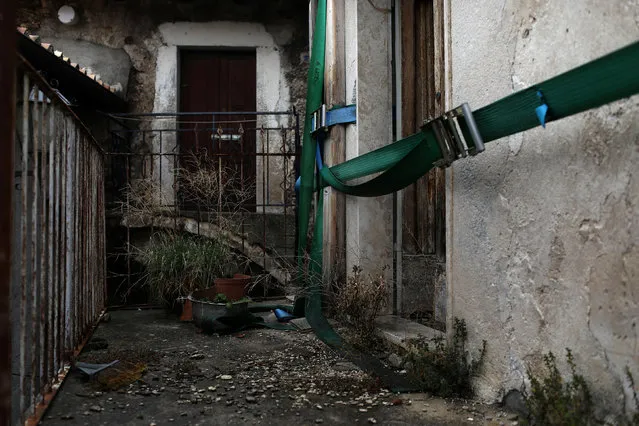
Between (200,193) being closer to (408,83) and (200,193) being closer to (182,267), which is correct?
(182,267)

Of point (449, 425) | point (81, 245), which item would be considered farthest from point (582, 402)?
point (81, 245)

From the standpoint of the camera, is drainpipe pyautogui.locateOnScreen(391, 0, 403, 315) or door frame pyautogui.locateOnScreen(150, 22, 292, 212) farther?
door frame pyautogui.locateOnScreen(150, 22, 292, 212)

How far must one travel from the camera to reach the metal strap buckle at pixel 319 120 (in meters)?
4.78

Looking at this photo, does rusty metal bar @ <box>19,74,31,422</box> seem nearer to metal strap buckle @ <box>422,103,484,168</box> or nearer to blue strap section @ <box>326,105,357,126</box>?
metal strap buckle @ <box>422,103,484,168</box>

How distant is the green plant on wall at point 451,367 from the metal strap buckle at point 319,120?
2.43m

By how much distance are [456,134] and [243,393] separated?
1.71 m

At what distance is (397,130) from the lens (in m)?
4.44

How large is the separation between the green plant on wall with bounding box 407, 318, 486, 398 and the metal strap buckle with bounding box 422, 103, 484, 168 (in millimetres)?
882

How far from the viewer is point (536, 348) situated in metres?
2.29

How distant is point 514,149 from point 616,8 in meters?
0.71

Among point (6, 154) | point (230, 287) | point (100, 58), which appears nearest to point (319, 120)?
point (230, 287)

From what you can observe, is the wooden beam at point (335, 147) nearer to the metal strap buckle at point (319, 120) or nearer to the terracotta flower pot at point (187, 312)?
the metal strap buckle at point (319, 120)

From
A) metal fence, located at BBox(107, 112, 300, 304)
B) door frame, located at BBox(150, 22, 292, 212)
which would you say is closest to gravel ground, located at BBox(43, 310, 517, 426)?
metal fence, located at BBox(107, 112, 300, 304)

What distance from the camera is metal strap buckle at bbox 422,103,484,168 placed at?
243cm
